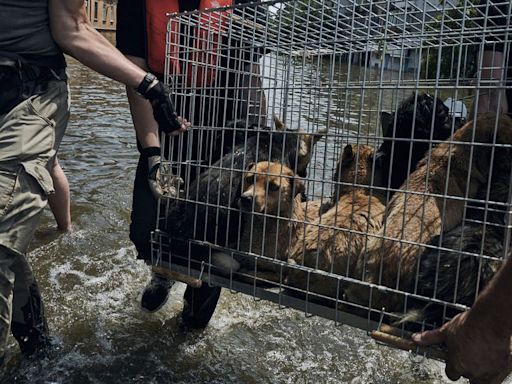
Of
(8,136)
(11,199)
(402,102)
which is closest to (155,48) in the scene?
(8,136)

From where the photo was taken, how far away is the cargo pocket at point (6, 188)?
2652 mm

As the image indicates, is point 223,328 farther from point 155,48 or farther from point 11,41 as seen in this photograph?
point 11,41

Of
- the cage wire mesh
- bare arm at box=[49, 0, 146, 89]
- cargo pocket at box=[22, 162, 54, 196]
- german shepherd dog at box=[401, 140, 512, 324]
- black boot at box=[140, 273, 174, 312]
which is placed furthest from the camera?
black boot at box=[140, 273, 174, 312]

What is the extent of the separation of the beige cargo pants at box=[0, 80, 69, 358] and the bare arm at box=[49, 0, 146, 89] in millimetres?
222

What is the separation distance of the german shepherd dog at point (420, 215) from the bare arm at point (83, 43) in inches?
58.3

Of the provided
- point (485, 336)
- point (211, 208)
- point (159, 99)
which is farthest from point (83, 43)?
point (485, 336)

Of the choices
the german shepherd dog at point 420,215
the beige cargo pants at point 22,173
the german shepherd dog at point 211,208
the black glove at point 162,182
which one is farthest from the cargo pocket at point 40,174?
the german shepherd dog at point 420,215

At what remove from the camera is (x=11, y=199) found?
8.79 feet

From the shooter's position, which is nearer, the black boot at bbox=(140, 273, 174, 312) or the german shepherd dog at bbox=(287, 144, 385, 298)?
the german shepherd dog at bbox=(287, 144, 385, 298)

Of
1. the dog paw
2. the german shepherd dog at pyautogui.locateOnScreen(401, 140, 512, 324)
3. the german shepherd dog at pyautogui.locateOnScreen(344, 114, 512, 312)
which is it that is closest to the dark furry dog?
the german shepherd dog at pyautogui.locateOnScreen(344, 114, 512, 312)

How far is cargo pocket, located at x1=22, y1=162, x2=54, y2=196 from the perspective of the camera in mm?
2756

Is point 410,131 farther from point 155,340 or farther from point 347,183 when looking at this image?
point 155,340

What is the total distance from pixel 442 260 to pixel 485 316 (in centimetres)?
56

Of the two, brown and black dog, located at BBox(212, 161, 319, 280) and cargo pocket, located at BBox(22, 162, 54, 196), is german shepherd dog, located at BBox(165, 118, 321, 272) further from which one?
cargo pocket, located at BBox(22, 162, 54, 196)
